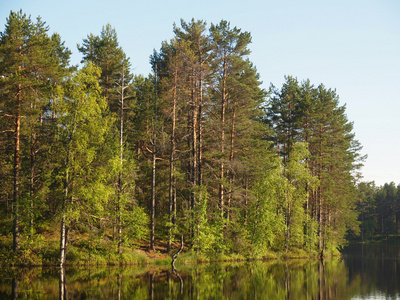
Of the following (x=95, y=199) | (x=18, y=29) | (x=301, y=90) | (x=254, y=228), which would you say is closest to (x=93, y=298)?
(x=95, y=199)

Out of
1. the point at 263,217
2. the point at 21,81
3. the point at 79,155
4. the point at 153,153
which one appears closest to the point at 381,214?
the point at 263,217

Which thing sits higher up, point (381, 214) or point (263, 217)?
point (263, 217)

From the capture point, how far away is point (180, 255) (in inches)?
1401

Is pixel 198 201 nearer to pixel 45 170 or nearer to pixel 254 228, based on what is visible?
pixel 254 228

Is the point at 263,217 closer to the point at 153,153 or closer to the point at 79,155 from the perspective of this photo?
the point at 153,153

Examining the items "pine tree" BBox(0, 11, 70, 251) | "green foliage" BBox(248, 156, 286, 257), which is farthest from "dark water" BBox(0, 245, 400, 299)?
"green foliage" BBox(248, 156, 286, 257)

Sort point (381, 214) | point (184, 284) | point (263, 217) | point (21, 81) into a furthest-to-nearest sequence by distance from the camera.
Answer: point (381, 214) → point (263, 217) → point (21, 81) → point (184, 284)

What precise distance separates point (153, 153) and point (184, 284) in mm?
16072

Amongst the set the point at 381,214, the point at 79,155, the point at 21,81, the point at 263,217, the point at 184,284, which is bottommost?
the point at 184,284

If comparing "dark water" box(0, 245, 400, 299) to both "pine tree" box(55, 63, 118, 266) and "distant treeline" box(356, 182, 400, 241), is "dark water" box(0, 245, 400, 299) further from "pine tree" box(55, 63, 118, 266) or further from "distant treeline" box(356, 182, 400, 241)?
"distant treeline" box(356, 182, 400, 241)

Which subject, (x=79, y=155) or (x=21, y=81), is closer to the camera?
(x=21, y=81)

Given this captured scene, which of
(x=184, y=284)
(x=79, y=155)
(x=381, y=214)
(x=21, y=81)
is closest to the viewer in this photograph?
(x=184, y=284)

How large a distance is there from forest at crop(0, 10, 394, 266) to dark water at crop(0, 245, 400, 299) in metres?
3.99

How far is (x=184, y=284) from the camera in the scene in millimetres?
23109
